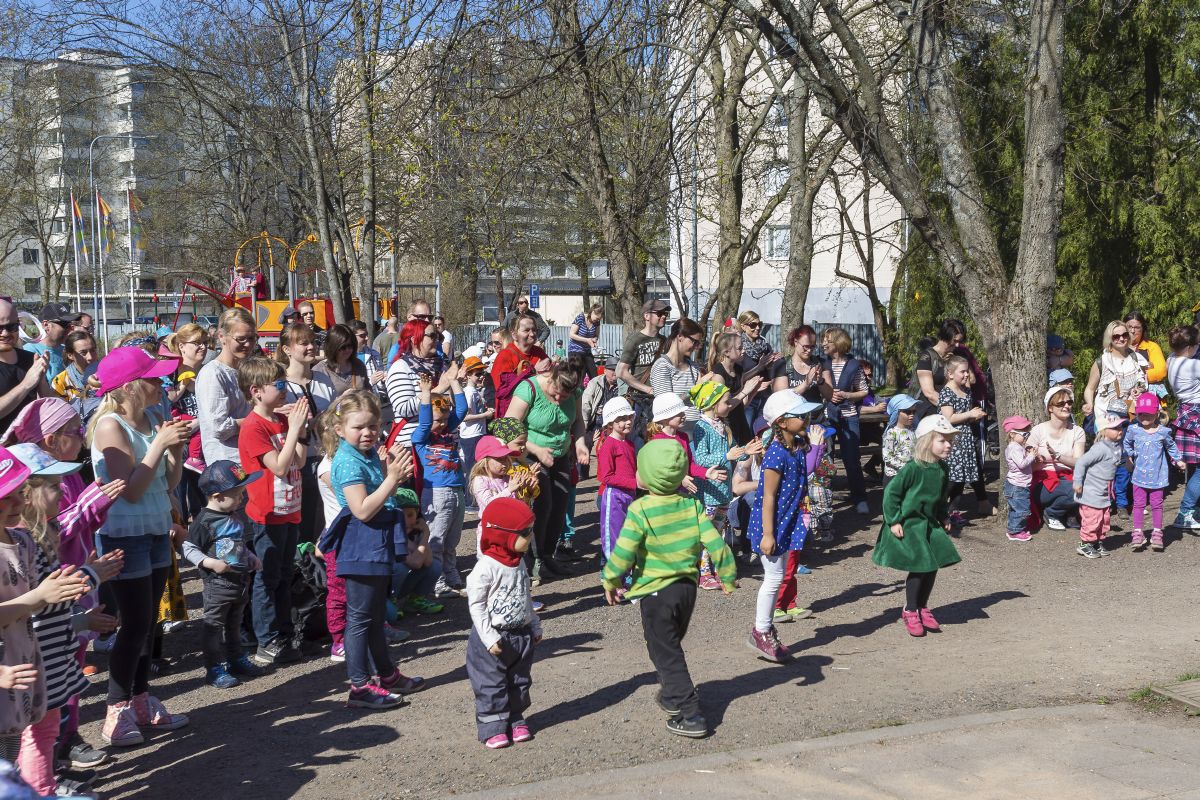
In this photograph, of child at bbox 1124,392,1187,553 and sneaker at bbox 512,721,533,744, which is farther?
A: child at bbox 1124,392,1187,553

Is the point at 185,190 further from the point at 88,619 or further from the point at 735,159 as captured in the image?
the point at 88,619

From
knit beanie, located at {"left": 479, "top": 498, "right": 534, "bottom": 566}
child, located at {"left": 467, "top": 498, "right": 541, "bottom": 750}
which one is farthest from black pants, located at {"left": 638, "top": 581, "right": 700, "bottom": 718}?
knit beanie, located at {"left": 479, "top": 498, "right": 534, "bottom": 566}

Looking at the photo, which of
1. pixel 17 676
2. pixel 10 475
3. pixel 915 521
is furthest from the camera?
pixel 915 521

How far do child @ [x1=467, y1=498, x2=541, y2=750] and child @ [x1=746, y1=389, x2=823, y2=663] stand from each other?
1987mm

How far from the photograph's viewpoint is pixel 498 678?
18.5ft

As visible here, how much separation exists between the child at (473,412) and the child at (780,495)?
139 inches

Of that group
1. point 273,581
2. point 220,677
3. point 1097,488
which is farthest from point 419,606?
point 1097,488

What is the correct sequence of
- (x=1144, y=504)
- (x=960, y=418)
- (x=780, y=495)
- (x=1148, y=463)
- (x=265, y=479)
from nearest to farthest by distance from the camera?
(x=265, y=479) < (x=780, y=495) < (x=1148, y=463) < (x=1144, y=504) < (x=960, y=418)

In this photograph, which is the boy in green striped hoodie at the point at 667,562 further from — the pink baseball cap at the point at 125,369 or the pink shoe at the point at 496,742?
the pink baseball cap at the point at 125,369

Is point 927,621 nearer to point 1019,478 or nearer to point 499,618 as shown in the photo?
point 1019,478

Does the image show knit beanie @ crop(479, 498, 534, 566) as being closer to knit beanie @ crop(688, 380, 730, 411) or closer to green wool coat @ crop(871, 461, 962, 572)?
green wool coat @ crop(871, 461, 962, 572)

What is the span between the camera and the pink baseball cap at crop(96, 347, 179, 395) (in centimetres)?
611

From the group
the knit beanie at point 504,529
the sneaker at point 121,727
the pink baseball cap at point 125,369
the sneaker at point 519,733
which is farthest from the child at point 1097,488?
the sneaker at point 121,727

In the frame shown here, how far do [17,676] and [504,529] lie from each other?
223cm
